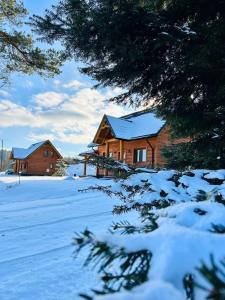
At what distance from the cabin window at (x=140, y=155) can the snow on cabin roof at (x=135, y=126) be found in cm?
113

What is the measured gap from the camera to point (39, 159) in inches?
1725

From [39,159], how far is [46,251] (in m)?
40.0

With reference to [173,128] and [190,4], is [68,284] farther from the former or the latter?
[190,4]

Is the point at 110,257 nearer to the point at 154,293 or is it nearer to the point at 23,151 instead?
the point at 154,293

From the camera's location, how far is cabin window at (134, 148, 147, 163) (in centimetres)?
2170

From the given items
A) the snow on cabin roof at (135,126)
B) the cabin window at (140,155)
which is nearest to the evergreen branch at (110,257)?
the snow on cabin roof at (135,126)

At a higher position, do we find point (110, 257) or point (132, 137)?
point (132, 137)

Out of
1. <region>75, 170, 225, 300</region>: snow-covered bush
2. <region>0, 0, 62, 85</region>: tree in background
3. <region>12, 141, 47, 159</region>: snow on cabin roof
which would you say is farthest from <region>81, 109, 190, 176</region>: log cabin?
<region>12, 141, 47, 159</region>: snow on cabin roof

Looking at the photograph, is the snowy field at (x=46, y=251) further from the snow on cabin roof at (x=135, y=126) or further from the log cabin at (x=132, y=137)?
the snow on cabin roof at (x=135, y=126)

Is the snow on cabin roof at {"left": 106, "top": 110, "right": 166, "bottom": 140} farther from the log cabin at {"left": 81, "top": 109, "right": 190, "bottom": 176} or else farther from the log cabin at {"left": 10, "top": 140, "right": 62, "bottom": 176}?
the log cabin at {"left": 10, "top": 140, "right": 62, "bottom": 176}

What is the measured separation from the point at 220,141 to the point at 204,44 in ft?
4.01

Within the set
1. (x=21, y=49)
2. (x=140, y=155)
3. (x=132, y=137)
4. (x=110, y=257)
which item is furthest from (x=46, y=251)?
(x=140, y=155)

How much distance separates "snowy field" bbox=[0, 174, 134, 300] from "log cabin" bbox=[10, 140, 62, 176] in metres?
33.4

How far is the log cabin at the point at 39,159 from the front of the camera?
142 feet
